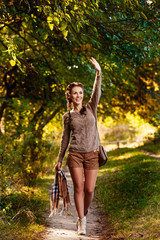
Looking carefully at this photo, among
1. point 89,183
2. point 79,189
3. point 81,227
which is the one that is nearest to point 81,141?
point 89,183

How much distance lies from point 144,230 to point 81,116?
2416 millimetres

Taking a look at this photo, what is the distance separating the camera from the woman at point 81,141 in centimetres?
479

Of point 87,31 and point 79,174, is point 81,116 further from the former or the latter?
point 87,31

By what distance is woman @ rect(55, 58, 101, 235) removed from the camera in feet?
15.7

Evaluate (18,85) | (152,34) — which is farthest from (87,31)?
(18,85)

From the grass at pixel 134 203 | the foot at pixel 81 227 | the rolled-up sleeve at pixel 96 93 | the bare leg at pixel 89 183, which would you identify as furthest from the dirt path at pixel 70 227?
the rolled-up sleeve at pixel 96 93

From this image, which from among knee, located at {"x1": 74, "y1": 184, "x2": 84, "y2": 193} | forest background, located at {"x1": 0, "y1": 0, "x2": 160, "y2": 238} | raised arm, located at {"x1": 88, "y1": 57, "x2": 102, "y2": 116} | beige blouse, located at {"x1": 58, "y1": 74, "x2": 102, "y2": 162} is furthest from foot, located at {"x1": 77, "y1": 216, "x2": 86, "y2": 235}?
raised arm, located at {"x1": 88, "y1": 57, "x2": 102, "y2": 116}

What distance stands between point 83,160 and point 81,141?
12.5 inches

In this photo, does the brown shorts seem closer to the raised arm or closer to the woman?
the woman

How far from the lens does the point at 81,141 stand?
4.77m

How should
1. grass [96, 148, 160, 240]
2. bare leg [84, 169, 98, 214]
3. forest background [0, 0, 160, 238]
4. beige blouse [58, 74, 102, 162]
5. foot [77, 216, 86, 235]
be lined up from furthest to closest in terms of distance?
grass [96, 148, 160, 240] < forest background [0, 0, 160, 238] < foot [77, 216, 86, 235] < bare leg [84, 169, 98, 214] < beige blouse [58, 74, 102, 162]

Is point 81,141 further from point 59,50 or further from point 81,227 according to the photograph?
point 59,50

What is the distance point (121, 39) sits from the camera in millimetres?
6059

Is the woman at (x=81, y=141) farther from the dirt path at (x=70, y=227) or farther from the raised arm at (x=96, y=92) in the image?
the dirt path at (x=70, y=227)
